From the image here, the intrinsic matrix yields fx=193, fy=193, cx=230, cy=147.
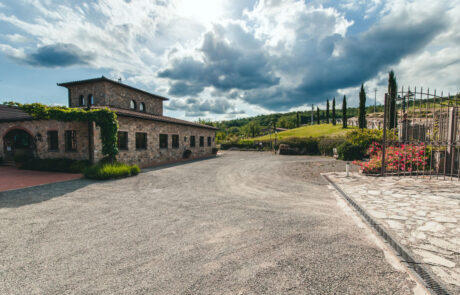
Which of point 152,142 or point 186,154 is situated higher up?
point 152,142

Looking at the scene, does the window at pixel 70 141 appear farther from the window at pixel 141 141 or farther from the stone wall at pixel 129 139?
the window at pixel 141 141

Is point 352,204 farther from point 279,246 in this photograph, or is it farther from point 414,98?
point 414,98

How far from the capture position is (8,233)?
13.8ft

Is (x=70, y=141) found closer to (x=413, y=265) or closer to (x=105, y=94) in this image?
(x=105, y=94)

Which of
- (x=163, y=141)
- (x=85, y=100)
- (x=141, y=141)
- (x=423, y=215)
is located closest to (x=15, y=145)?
(x=85, y=100)

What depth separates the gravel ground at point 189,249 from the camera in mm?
2553

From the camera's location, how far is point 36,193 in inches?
293

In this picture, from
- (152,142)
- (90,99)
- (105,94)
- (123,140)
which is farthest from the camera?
(90,99)

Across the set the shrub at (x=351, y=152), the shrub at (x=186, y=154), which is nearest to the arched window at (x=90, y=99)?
the shrub at (x=186, y=154)

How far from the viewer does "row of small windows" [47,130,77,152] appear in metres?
13.3

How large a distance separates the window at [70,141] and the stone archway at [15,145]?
17.8 feet

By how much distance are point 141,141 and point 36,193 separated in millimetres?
8434

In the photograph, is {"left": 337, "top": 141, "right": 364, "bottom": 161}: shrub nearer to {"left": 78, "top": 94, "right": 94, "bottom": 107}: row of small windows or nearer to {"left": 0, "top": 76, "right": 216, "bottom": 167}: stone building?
{"left": 0, "top": 76, "right": 216, "bottom": 167}: stone building

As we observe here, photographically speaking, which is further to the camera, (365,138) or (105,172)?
(365,138)
